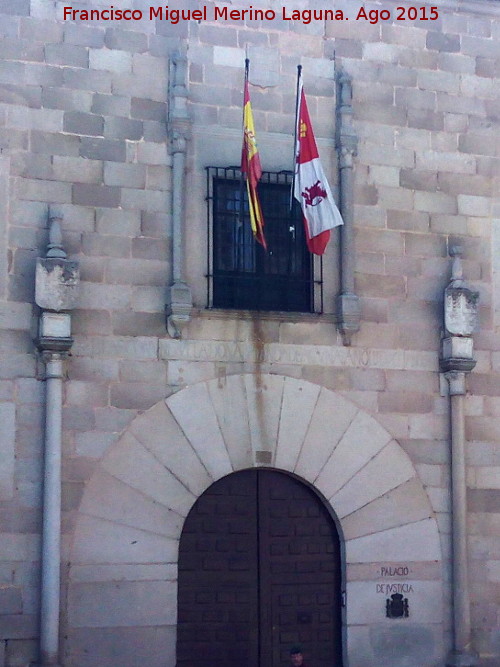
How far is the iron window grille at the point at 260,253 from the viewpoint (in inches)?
536

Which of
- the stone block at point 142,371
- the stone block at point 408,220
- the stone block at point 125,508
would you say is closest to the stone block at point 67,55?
the stone block at point 142,371

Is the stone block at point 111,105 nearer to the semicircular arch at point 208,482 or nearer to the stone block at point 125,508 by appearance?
the semicircular arch at point 208,482

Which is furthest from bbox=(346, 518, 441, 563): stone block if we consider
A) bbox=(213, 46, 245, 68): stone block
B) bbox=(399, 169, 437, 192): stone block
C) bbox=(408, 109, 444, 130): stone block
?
bbox=(213, 46, 245, 68): stone block

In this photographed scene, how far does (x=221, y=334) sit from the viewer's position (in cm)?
1334

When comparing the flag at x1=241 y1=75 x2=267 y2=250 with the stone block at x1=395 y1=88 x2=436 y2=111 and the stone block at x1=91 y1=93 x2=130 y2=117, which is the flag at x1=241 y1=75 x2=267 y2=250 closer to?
the stone block at x1=91 y1=93 x2=130 y2=117

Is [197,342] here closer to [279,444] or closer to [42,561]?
[279,444]

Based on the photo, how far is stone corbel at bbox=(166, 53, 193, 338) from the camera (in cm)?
1305

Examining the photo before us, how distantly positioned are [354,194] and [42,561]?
18.0 feet

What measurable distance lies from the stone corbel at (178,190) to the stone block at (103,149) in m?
0.58

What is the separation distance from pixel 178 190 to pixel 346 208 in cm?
199

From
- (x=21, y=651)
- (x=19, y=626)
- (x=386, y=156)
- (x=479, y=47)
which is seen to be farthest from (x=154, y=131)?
(x=21, y=651)

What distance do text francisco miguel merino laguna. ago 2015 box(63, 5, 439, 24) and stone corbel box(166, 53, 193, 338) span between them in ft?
1.91

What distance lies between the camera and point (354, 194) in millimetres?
14047

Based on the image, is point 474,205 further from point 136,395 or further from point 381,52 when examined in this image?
point 136,395
